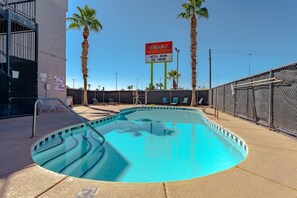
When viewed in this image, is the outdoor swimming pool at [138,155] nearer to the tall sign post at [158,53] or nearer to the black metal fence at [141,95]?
the black metal fence at [141,95]

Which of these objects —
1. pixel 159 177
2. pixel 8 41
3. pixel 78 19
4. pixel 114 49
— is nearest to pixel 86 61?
pixel 78 19

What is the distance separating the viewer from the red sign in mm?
19859

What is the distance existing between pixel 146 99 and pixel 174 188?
16.3m

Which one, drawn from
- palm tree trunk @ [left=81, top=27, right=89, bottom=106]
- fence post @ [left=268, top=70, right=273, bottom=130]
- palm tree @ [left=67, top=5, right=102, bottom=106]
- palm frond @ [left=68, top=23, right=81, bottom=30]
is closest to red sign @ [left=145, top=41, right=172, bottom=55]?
palm tree @ [left=67, top=5, right=102, bottom=106]

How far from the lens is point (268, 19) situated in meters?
13.4

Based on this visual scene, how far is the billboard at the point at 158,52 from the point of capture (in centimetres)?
1986

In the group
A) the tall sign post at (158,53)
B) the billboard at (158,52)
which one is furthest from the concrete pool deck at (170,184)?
the billboard at (158,52)

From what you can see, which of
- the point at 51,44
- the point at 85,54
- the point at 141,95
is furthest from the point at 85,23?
the point at 141,95

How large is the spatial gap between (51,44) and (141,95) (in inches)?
410

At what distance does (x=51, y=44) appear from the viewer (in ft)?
31.6

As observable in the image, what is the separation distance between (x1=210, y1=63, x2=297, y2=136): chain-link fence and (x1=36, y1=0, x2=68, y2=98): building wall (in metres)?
9.53

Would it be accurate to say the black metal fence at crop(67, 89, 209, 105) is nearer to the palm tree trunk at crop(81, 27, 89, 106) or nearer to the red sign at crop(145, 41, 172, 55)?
the palm tree trunk at crop(81, 27, 89, 106)

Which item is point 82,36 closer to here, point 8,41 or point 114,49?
point 8,41

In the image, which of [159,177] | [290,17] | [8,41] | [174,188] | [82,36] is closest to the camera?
[174,188]
